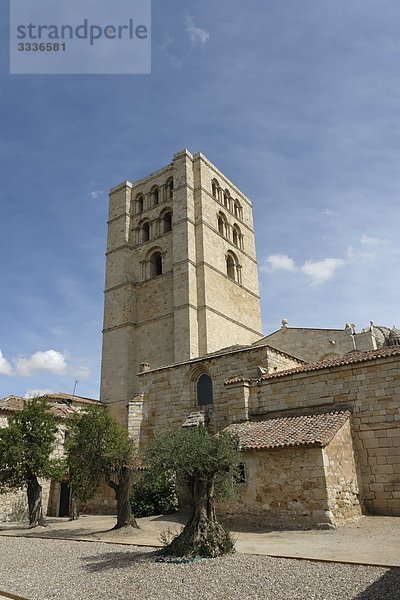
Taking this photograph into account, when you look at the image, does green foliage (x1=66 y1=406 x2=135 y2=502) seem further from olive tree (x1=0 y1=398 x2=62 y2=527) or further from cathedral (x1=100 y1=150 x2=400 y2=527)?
cathedral (x1=100 y1=150 x2=400 y2=527)

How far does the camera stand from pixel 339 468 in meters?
12.8

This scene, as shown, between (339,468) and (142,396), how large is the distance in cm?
1148

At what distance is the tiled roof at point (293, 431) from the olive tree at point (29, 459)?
7749 millimetres

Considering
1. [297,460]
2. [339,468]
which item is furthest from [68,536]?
[339,468]

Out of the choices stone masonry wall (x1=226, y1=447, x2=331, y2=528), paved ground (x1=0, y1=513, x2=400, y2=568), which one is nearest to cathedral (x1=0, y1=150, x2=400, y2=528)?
stone masonry wall (x1=226, y1=447, x2=331, y2=528)

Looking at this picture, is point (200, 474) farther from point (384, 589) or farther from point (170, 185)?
point (170, 185)

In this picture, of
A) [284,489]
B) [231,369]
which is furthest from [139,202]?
[284,489]

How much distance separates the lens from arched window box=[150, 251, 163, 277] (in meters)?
33.1

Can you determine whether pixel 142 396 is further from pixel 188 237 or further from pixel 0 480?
pixel 188 237

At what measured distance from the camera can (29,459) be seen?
17.4 metres

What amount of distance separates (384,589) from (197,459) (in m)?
4.35

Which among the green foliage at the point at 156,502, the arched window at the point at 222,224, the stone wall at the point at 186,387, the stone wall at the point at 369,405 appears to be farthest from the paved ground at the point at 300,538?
the arched window at the point at 222,224

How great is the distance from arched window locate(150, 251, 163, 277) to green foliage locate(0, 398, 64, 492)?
16.5 metres

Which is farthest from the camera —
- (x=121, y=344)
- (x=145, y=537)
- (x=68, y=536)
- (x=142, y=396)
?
(x=121, y=344)
